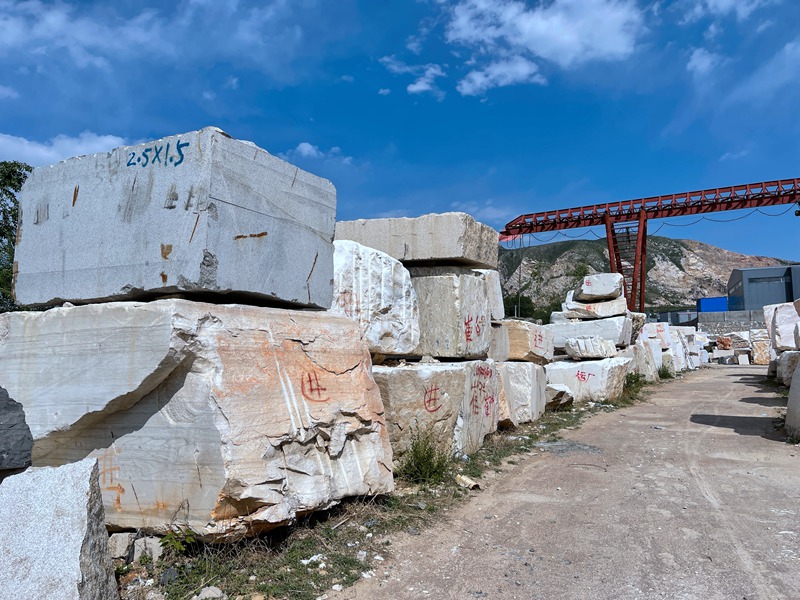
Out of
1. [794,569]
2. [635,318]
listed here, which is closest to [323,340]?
[794,569]

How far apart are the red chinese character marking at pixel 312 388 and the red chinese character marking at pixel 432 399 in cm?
148

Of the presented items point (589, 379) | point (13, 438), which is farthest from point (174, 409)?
point (589, 379)

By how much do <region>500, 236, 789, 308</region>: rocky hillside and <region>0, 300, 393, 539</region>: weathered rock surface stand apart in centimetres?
6742

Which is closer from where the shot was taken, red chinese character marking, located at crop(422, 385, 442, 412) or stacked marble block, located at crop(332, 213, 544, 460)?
stacked marble block, located at crop(332, 213, 544, 460)

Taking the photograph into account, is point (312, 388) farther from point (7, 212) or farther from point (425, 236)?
point (7, 212)

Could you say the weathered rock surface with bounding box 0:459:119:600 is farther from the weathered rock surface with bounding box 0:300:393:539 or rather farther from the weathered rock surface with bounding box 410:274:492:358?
the weathered rock surface with bounding box 410:274:492:358

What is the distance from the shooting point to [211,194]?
2863 millimetres

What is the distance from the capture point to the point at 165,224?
9.51 ft

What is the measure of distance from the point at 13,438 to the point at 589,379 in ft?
30.7

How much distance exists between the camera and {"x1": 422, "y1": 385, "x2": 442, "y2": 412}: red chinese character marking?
4.61 m

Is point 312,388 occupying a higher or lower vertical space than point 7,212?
lower

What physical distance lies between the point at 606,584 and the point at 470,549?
2.48ft

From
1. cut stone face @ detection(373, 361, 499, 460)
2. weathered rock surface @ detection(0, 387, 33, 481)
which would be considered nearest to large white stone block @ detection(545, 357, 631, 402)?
cut stone face @ detection(373, 361, 499, 460)

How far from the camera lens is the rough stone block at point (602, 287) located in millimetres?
12633
